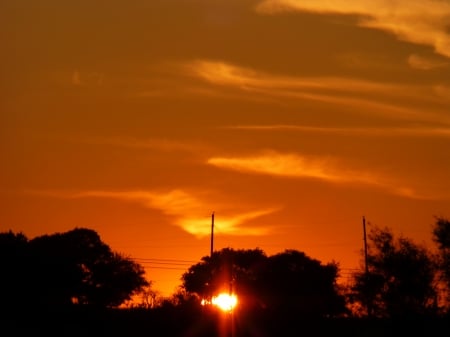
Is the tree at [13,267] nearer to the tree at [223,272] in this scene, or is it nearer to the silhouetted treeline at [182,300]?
the silhouetted treeline at [182,300]

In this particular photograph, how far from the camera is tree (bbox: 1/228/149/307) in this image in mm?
82938

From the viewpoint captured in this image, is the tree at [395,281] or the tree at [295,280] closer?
the tree at [395,281]

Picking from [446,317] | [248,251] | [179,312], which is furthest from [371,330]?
[248,251]

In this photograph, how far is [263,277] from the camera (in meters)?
104

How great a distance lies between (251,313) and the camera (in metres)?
62.5

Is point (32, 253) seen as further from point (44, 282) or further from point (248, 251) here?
point (248, 251)

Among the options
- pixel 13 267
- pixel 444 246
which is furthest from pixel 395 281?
pixel 13 267

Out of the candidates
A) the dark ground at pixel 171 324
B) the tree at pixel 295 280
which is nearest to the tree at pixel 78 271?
the tree at pixel 295 280

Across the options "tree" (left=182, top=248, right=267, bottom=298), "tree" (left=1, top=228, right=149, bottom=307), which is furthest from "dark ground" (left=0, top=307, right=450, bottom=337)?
"tree" (left=182, top=248, right=267, bottom=298)

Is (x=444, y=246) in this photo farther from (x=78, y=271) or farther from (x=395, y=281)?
(x=78, y=271)

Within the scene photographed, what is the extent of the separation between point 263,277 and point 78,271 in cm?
2276

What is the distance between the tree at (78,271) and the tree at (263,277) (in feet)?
27.8

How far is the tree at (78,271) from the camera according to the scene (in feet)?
272

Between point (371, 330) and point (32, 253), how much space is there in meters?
42.2
